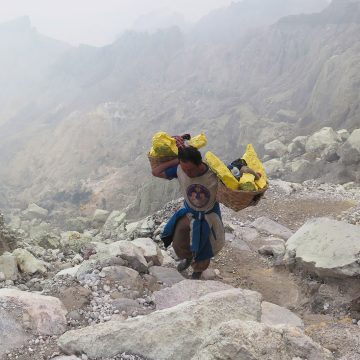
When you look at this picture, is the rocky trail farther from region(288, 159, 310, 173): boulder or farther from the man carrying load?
region(288, 159, 310, 173): boulder

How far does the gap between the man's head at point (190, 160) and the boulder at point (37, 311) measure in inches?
65.1

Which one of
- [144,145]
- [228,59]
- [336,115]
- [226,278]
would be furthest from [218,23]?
[226,278]

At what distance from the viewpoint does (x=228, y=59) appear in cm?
5781

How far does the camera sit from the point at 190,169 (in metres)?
4.16

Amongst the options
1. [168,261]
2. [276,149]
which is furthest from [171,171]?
[276,149]

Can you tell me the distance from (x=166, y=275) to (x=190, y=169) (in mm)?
1341

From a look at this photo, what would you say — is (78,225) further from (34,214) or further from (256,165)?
(256,165)

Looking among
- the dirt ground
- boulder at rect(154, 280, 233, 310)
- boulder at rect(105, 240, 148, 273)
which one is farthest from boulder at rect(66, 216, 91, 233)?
boulder at rect(154, 280, 233, 310)

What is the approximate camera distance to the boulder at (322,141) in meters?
22.0

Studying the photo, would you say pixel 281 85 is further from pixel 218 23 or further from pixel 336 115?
pixel 218 23

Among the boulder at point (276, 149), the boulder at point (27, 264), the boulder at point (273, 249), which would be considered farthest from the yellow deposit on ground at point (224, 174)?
the boulder at point (276, 149)

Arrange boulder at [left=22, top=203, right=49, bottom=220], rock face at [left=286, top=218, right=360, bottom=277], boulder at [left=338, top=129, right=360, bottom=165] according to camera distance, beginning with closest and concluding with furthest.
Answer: rock face at [left=286, top=218, right=360, bottom=277] < boulder at [left=338, top=129, right=360, bottom=165] < boulder at [left=22, top=203, right=49, bottom=220]

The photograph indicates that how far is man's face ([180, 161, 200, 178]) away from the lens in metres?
4.12

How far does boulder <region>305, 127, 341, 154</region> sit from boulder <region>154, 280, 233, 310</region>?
18.8 meters
